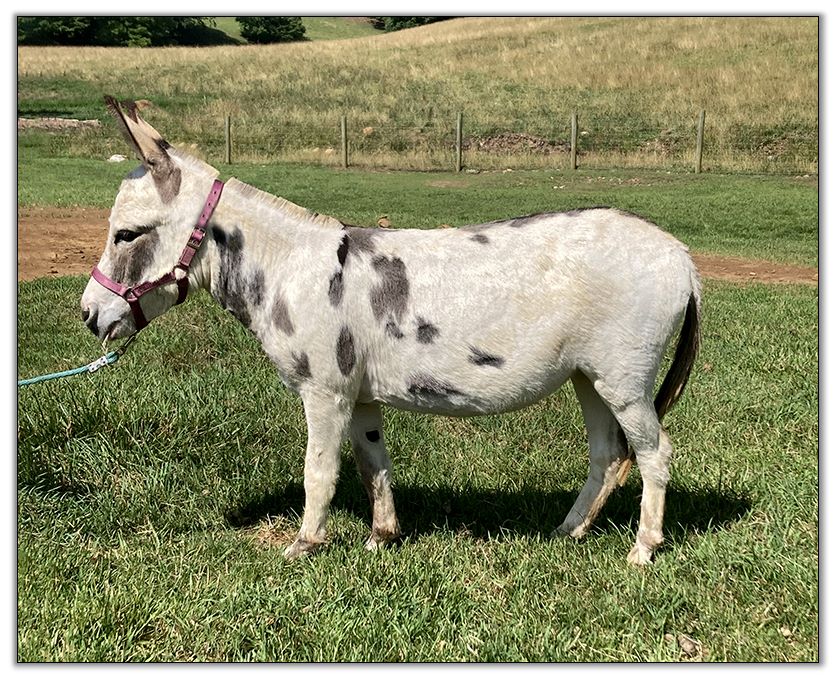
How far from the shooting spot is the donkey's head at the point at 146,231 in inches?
161

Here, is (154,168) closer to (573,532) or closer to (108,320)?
(108,320)

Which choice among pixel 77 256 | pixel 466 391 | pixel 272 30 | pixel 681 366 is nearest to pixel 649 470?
pixel 681 366

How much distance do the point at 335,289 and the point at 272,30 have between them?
222ft

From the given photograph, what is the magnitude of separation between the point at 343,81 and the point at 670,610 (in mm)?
38316

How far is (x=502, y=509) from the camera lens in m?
5.04

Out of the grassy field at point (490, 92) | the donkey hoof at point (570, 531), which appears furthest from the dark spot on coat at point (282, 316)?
the grassy field at point (490, 92)

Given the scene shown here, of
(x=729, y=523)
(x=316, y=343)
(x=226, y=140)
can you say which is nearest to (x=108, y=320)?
(x=316, y=343)

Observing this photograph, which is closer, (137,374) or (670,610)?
(670,610)

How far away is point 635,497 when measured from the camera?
520 centimetres

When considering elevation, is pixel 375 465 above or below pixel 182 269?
below

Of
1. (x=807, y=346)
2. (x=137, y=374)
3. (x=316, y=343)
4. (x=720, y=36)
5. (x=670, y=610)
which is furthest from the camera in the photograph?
(x=720, y=36)

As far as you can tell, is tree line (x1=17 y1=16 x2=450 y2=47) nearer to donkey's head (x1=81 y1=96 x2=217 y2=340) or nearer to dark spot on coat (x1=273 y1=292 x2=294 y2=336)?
donkey's head (x1=81 y1=96 x2=217 y2=340)

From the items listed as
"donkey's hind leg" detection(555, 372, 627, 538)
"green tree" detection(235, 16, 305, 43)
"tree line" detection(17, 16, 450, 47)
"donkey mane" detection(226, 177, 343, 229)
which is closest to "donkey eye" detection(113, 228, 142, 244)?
"donkey mane" detection(226, 177, 343, 229)

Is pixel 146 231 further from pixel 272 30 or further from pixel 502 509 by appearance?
pixel 272 30
